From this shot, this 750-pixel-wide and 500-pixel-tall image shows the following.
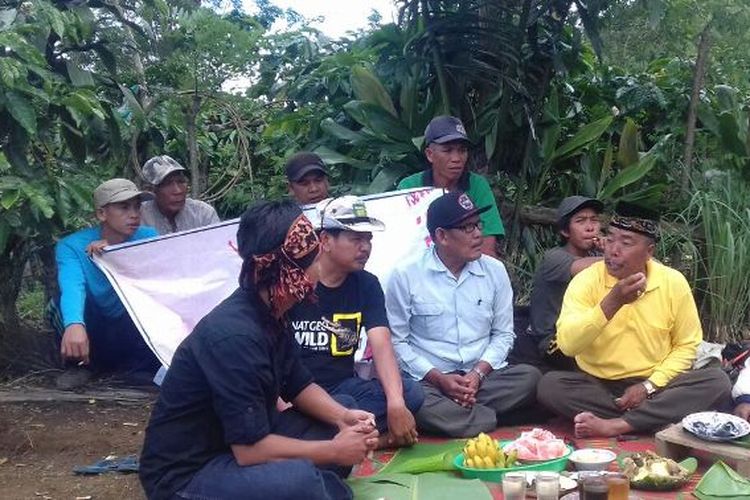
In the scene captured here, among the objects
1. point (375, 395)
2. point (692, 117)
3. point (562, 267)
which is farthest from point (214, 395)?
point (692, 117)

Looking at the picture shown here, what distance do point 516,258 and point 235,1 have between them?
912 cm

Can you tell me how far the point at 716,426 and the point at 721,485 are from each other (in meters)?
0.52

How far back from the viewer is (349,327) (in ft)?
15.0

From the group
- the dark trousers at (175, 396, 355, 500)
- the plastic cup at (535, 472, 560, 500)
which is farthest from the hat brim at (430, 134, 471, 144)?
the dark trousers at (175, 396, 355, 500)

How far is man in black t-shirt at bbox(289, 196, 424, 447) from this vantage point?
4445 mm

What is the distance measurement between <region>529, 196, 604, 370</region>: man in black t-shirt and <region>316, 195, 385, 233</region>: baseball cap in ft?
3.79

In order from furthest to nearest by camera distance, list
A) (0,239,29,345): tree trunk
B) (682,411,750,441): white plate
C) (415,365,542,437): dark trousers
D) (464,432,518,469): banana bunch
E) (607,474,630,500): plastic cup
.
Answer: (0,239,29,345): tree trunk
(415,365,542,437): dark trousers
(682,411,750,441): white plate
(464,432,518,469): banana bunch
(607,474,630,500): plastic cup

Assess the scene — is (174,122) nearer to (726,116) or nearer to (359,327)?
(359,327)

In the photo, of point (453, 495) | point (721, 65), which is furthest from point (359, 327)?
point (721, 65)

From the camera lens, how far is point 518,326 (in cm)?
582

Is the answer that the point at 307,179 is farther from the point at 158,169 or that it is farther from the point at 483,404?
the point at 483,404

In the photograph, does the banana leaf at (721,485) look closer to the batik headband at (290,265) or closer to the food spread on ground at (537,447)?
the food spread on ground at (537,447)

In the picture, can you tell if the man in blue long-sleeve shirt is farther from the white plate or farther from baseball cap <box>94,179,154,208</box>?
the white plate

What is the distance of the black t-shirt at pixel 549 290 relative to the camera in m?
5.18
